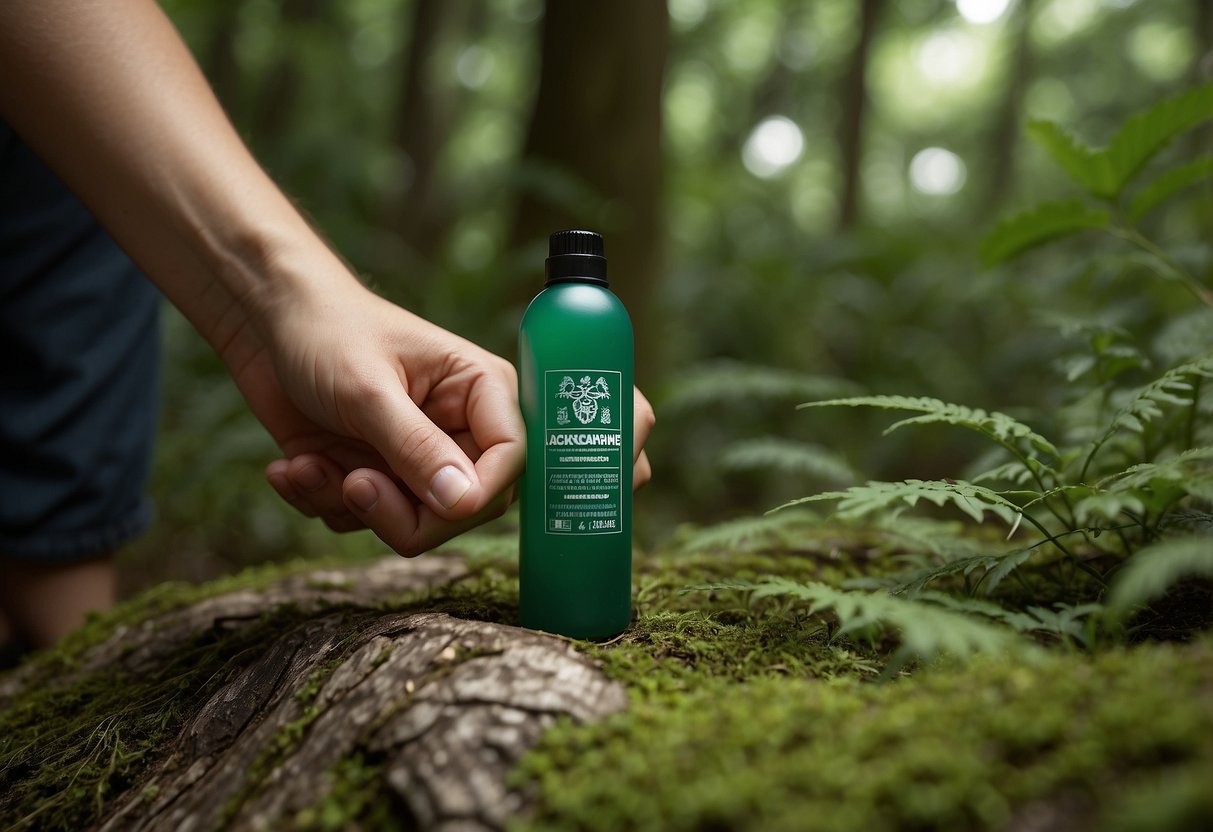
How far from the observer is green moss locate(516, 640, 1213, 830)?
0.93 metres

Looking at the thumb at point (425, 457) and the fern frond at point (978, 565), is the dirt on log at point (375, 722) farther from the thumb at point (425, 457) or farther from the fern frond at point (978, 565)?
the fern frond at point (978, 565)

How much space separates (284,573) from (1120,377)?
3014 millimetres

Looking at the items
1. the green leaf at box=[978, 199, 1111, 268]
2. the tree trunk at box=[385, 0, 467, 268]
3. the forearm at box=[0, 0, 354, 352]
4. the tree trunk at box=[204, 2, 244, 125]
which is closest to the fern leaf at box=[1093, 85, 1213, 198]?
the green leaf at box=[978, 199, 1111, 268]

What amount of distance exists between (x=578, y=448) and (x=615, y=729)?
2.07 ft

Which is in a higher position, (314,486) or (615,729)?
(314,486)

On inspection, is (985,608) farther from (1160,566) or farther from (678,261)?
(678,261)

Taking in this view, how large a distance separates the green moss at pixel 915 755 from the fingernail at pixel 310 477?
1.18m

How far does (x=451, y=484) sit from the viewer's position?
5.22 ft

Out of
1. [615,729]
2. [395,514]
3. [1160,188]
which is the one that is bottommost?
[615,729]

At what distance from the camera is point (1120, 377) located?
7.93ft

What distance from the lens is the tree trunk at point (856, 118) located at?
27.6 feet

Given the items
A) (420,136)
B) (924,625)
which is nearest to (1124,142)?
(924,625)

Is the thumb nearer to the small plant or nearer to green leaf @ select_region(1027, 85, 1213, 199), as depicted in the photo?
the small plant

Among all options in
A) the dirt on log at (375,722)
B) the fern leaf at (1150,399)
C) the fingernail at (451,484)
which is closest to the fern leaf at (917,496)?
the fern leaf at (1150,399)
